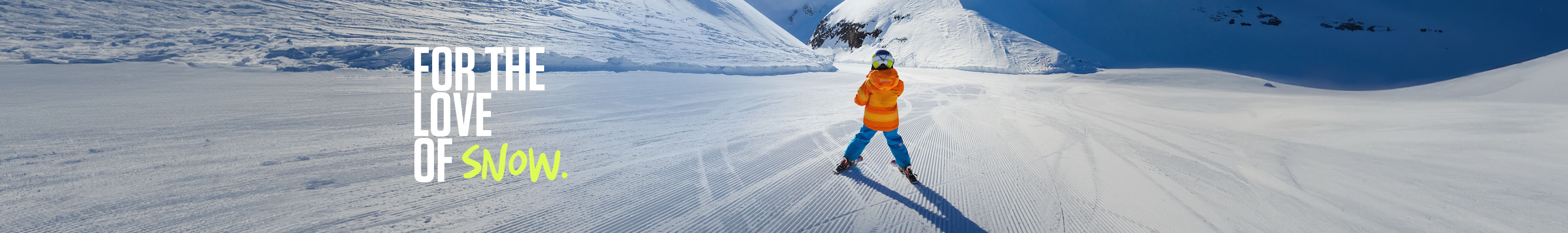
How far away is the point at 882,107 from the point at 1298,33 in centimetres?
2861

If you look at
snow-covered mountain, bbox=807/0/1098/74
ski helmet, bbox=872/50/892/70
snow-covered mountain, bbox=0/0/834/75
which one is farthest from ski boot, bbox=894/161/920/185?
snow-covered mountain, bbox=807/0/1098/74

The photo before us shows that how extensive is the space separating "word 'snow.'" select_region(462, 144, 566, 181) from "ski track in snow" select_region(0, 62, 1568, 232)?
0.27 ft

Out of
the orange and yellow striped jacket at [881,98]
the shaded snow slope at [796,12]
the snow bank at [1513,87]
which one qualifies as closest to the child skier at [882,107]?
the orange and yellow striped jacket at [881,98]

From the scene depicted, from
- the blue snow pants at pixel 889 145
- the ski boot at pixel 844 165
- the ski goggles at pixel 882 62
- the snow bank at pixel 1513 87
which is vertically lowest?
the ski boot at pixel 844 165

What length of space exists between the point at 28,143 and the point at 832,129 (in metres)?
5.01

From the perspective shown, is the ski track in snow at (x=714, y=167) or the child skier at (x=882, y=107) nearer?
the ski track in snow at (x=714, y=167)

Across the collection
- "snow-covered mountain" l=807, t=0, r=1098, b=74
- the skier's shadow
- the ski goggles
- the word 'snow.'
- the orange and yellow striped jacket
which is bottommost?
the word 'snow.'

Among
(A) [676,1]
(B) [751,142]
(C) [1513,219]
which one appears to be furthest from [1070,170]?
(A) [676,1]

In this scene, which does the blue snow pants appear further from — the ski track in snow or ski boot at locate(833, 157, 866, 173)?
the ski track in snow

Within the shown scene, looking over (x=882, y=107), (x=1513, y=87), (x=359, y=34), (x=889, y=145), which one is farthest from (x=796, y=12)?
(x=882, y=107)

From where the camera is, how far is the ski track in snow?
7.38ft

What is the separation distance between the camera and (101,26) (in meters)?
6.07

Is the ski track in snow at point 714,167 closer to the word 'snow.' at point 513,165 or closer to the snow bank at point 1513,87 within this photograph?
the word 'snow.' at point 513,165

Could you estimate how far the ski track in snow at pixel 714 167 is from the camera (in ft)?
7.38
